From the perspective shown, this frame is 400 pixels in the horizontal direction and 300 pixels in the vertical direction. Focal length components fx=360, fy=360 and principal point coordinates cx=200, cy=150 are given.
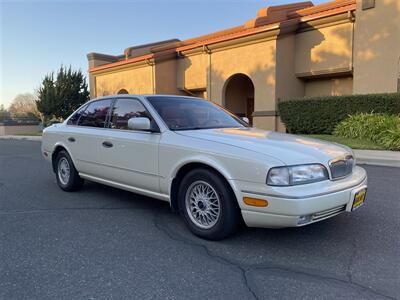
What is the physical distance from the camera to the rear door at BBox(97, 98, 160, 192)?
4.32 metres

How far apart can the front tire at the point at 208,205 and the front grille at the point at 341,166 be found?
3.31 ft

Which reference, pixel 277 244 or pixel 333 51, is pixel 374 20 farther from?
pixel 277 244

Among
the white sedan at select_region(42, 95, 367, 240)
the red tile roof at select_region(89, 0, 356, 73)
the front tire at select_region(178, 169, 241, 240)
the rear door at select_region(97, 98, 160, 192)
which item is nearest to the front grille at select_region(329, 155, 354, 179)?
the white sedan at select_region(42, 95, 367, 240)

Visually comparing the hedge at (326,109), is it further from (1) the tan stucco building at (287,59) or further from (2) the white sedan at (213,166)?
(2) the white sedan at (213,166)

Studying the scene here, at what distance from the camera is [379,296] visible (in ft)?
8.80

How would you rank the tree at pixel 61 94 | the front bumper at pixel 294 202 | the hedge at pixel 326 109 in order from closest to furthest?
the front bumper at pixel 294 202
the hedge at pixel 326 109
the tree at pixel 61 94

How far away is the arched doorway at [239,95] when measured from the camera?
20172mm

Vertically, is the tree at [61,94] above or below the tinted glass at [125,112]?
above

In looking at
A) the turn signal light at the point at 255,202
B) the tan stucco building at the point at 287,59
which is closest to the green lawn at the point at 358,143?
the tan stucco building at the point at 287,59

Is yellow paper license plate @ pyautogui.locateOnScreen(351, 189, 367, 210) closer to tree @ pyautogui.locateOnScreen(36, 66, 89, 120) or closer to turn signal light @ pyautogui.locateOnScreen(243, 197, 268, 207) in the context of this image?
turn signal light @ pyautogui.locateOnScreen(243, 197, 268, 207)

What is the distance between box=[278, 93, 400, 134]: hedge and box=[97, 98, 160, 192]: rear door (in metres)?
10.9

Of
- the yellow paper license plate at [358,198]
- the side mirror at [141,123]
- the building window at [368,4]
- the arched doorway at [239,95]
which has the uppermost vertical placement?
the building window at [368,4]

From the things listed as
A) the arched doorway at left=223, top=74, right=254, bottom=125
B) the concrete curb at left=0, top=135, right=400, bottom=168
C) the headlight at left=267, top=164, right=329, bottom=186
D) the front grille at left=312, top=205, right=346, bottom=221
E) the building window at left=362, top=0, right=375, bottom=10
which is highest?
the building window at left=362, top=0, right=375, bottom=10

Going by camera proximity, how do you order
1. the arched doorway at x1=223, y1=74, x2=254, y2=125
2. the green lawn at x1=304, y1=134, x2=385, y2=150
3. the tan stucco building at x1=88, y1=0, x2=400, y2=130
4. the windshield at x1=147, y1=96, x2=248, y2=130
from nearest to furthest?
the windshield at x1=147, y1=96, x2=248, y2=130
the green lawn at x1=304, y1=134, x2=385, y2=150
the tan stucco building at x1=88, y1=0, x2=400, y2=130
the arched doorway at x1=223, y1=74, x2=254, y2=125
